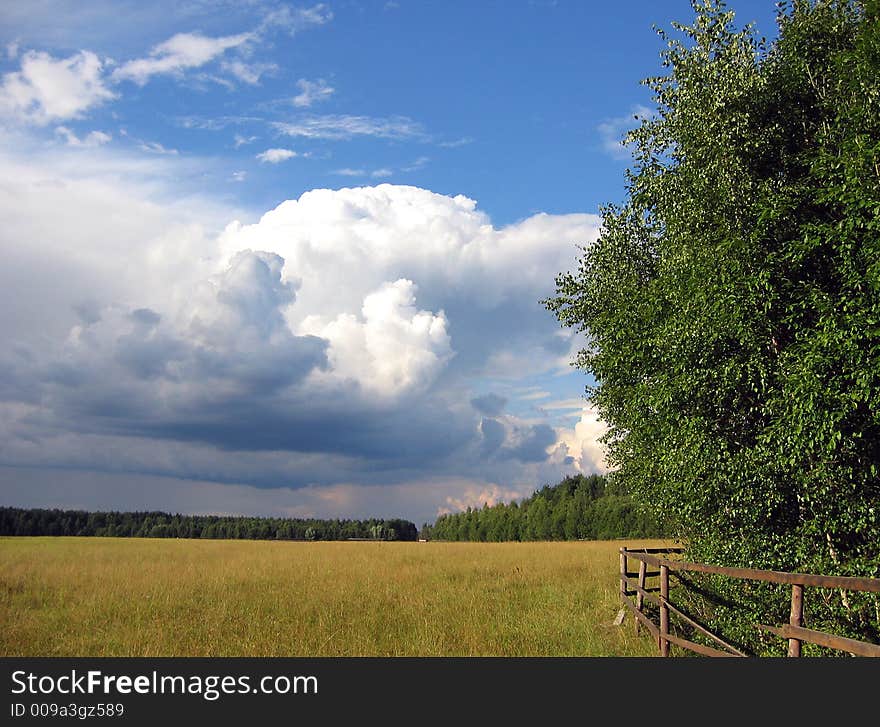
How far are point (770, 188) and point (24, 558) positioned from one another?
38517 millimetres

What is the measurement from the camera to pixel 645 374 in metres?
19.7

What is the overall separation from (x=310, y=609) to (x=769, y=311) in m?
15.4

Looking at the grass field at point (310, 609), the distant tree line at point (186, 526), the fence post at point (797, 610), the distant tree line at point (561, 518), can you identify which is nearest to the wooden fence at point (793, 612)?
the fence post at point (797, 610)

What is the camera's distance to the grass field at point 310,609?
53.7 feet

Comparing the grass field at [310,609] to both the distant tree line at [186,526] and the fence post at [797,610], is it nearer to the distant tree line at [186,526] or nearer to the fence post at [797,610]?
the fence post at [797,610]

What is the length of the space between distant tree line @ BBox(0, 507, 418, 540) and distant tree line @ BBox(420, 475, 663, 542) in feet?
61.5

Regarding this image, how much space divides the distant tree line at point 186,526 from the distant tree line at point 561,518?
1874cm

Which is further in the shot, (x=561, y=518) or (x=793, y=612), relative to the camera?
(x=561, y=518)

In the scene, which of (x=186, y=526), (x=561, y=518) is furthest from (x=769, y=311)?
(x=186, y=526)

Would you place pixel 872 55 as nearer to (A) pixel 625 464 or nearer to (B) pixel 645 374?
(B) pixel 645 374

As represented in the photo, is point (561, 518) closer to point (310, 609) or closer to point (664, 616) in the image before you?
point (310, 609)

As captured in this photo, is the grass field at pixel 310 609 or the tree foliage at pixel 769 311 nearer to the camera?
the tree foliage at pixel 769 311

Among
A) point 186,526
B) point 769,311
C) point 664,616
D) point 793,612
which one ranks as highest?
point 769,311

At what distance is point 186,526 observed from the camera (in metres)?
139
